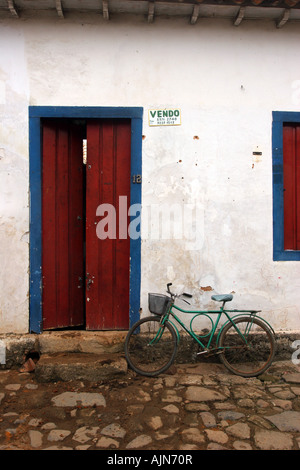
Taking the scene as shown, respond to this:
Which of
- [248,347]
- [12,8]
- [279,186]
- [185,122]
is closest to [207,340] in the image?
[248,347]

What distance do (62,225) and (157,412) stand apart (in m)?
2.54

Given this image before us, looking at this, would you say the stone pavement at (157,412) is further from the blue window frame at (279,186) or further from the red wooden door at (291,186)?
the red wooden door at (291,186)

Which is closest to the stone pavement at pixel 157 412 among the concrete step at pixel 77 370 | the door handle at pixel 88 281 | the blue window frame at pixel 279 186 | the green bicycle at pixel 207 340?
the concrete step at pixel 77 370

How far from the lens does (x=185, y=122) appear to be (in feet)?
15.0

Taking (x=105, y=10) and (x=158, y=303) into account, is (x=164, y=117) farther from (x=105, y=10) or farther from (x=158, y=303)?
(x=158, y=303)

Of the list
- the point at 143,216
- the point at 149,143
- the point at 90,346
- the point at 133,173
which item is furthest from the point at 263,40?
the point at 90,346

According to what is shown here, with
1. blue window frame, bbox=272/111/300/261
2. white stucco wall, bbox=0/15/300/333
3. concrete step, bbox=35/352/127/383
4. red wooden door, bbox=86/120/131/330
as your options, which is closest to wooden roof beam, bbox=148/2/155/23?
white stucco wall, bbox=0/15/300/333

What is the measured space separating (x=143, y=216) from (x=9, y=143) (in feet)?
6.22

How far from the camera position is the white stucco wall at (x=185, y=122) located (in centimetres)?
448

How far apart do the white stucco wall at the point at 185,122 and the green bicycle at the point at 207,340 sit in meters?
0.31

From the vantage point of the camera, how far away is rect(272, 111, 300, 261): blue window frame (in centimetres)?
467

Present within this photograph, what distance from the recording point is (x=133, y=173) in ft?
15.0
